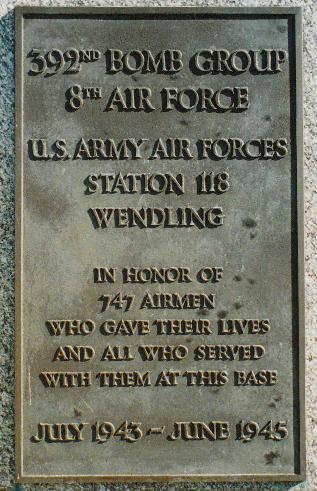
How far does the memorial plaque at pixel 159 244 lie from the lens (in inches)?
106

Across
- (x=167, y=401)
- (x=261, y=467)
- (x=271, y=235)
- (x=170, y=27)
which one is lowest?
(x=261, y=467)

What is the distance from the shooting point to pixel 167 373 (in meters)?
2.69

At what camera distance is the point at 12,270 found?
2.72 m

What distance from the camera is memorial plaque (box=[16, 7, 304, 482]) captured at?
2.68 meters

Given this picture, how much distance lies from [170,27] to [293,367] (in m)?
1.67

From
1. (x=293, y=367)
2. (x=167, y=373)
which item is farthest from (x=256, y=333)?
(x=167, y=373)

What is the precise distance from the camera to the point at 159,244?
270 centimetres

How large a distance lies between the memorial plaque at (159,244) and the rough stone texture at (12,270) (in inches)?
2.9

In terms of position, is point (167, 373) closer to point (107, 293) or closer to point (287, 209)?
point (107, 293)

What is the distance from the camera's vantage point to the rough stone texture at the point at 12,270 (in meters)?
2.72

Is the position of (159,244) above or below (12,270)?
above

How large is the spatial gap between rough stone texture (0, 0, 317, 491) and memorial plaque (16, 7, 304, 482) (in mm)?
75

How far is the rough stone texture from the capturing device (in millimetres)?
2721

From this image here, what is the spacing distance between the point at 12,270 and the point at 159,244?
0.70m
